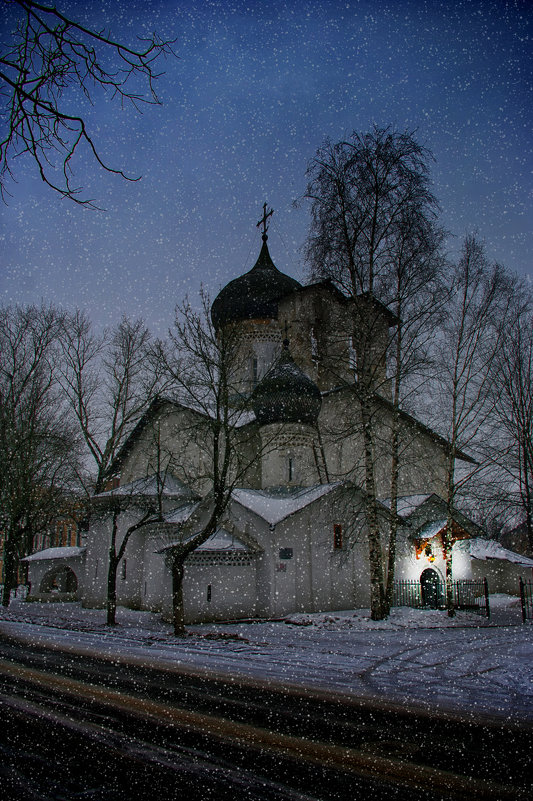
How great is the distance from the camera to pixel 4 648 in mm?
10930

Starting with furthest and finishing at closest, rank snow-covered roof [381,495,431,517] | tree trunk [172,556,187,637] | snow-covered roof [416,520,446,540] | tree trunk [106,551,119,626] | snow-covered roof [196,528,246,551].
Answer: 1. snow-covered roof [381,495,431,517]
2. snow-covered roof [416,520,446,540]
3. snow-covered roof [196,528,246,551]
4. tree trunk [106,551,119,626]
5. tree trunk [172,556,187,637]

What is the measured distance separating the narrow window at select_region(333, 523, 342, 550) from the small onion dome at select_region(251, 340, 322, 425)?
4.68 m

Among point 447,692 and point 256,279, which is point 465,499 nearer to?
point 447,692

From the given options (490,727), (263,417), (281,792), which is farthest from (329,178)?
(281,792)

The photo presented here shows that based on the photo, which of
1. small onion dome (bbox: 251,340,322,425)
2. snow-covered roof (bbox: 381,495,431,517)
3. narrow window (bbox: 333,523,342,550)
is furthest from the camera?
snow-covered roof (bbox: 381,495,431,517)

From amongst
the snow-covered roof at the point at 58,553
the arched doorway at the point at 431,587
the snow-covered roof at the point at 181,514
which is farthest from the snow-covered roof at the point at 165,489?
the arched doorway at the point at 431,587

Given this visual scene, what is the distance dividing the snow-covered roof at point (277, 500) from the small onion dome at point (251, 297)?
1135 cm

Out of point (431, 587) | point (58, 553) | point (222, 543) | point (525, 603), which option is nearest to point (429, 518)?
point (431, 587)

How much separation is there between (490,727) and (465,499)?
43.0 ft

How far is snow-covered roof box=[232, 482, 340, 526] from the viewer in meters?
19.1

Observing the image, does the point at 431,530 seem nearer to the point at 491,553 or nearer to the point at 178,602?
the point at 491,553

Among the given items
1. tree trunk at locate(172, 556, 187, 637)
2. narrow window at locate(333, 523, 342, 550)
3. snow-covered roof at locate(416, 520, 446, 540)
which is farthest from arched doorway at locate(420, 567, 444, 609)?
tree trunk at locate(172, 556, 187, 637)

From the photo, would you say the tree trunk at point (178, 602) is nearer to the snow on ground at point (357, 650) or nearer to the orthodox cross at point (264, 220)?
the snow on ground at point (357, 650)

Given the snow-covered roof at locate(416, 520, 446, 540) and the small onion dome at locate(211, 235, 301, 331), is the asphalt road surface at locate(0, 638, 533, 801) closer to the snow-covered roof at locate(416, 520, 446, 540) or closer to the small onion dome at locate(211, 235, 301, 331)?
the snow-covered roof at locate(416, 520, 446, 540)
